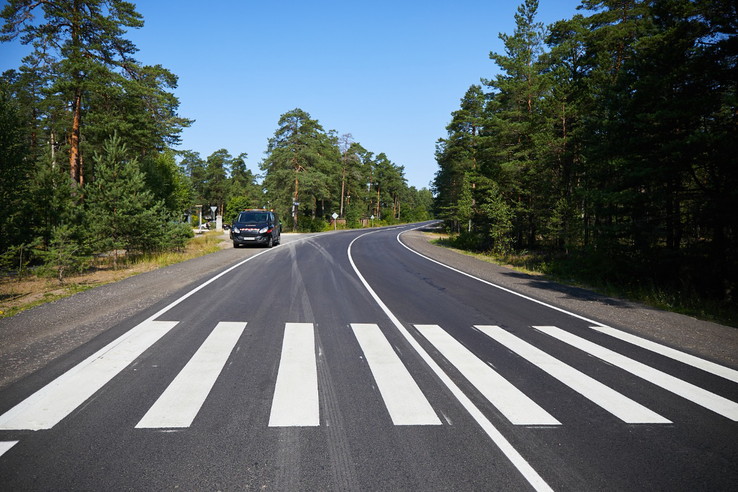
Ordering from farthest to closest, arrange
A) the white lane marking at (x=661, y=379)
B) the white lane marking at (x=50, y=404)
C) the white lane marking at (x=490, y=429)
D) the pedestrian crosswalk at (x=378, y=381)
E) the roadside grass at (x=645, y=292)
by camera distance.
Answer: the roadside grass at (x=645, y=292) < the white lane marking at (x=661, y=379) < the pedestrian crosswalk at (x=378, y=381) < the white lane marking at (x=50, y=404) < the white lane marking at (x=490, y=429)

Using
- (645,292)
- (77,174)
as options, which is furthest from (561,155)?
(77,174)

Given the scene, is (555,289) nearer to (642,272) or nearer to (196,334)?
(642,272)

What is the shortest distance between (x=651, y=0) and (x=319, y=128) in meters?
45.6

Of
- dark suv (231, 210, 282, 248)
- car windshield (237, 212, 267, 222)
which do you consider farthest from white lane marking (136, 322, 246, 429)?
car windshield (237, 212, 267, 222)

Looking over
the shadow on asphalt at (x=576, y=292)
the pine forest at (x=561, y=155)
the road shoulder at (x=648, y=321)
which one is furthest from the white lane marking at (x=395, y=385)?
the pine forest at (x=561, y=155)

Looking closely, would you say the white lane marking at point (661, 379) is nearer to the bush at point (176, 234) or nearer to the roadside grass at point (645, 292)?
the roadside grass at point (645, 292)

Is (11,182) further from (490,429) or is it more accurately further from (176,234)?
(490,429)

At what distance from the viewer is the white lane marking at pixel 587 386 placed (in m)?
3.73

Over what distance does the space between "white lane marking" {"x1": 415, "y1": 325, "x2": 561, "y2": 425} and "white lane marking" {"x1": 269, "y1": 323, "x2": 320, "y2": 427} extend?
1854mm

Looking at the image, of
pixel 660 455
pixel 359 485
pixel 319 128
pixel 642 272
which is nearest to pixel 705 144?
pixel 642 272

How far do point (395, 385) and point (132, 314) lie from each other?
5644mm

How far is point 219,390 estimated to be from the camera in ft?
13.4

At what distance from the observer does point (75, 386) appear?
4.07 m

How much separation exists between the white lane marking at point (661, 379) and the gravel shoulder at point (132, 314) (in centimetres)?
139
